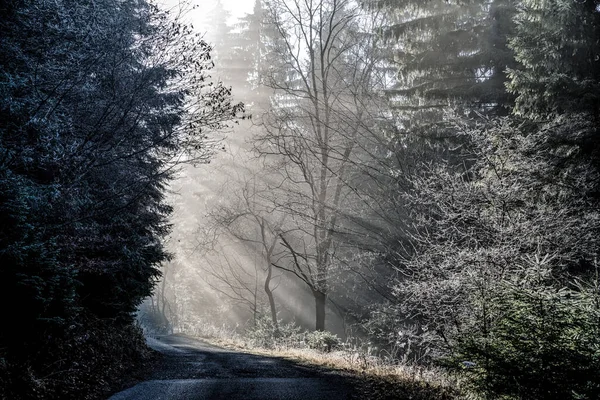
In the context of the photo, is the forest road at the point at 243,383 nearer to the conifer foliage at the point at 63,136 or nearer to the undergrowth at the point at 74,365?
the undergrowth at the point at 74,365

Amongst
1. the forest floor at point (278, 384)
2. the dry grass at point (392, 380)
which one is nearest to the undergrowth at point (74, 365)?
the forest floor at point (278, 384)

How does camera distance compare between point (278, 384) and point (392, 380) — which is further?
point (278, 384)

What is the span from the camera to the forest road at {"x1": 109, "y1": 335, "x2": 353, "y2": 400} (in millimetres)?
7098

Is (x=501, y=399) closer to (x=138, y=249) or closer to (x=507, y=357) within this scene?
(x=507, y=357)

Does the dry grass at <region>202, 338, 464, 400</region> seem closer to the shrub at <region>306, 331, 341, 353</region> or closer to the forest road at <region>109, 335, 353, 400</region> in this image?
the forest road at <region>109, 335, 353, 400</region>

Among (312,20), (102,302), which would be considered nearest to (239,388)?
(102,302)

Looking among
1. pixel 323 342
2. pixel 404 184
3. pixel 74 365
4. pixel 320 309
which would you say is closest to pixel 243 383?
pixel 74 365

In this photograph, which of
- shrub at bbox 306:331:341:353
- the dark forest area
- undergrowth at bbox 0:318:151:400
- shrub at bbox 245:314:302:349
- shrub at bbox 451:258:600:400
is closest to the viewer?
shrub at bbox 451:258:600:400

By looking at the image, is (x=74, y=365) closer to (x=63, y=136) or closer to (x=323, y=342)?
(x=63, y=136)

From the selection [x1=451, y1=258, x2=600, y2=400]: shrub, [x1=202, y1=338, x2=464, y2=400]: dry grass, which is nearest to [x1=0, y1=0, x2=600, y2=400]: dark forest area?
[x1=451, y1=258, x2=600, y2=400]: shrub

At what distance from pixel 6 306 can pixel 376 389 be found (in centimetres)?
563

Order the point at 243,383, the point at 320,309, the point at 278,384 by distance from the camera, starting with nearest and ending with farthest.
→ the point at 278,384 → the point at 243,383 → the point at 320,309

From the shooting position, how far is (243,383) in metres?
8.08

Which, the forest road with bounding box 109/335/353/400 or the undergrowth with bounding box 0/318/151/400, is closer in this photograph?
the undergrowth with bounding box 0/318/151/400
